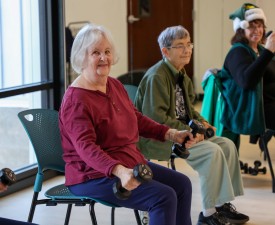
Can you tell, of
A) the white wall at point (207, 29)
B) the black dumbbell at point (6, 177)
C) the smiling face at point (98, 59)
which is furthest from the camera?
the white wall at point (207, 29)

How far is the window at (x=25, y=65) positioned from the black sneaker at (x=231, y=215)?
1544 millimetres

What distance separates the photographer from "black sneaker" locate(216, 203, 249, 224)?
359cm

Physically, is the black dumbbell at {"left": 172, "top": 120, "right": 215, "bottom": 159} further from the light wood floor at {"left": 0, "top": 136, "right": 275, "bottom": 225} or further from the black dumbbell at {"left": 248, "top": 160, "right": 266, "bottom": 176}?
the black dumbbell at {"left": 248, "top": 160, "right": 266, "bottom": 176}

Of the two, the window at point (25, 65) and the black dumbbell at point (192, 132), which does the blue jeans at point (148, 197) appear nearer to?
the black dumbbell at point (192, 132)

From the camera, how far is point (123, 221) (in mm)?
3652

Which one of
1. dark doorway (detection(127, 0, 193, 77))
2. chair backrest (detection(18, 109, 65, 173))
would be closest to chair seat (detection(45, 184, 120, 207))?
chair backrest (detection(18, 109, 65, 173))

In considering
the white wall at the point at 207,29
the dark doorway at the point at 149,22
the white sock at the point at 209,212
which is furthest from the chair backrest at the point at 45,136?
the dark doorway at the point at 149,22

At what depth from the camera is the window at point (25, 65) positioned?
436cm

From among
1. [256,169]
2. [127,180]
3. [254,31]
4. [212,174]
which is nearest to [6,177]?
[127,180]

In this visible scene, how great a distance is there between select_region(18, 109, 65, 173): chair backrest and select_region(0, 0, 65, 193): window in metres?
1.26

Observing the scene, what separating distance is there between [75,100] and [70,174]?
1.05ft

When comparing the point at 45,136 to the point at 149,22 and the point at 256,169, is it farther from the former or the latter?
the point at 149,22

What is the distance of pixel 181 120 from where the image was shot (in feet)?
11.8

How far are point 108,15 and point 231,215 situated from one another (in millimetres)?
2682
